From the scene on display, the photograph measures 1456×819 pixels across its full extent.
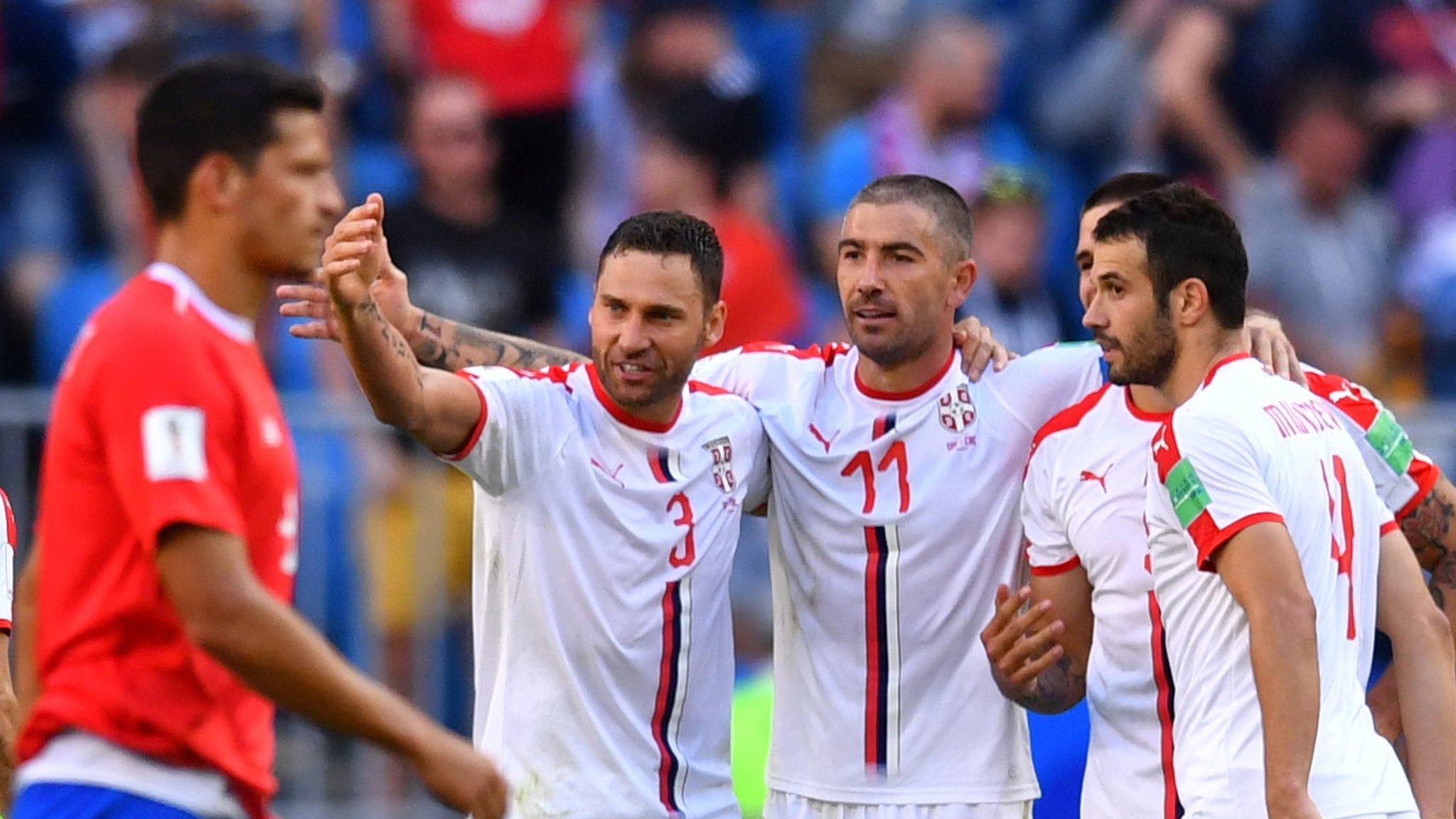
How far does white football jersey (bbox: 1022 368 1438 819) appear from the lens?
5.66m

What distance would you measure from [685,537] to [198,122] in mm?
2150

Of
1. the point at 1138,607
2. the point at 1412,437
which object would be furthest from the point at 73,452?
the point at 1412,437

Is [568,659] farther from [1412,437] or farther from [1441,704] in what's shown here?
[1412,437]

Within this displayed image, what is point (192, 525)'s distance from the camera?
392 centimetres

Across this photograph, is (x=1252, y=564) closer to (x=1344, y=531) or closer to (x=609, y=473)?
(x=1344, y=531)

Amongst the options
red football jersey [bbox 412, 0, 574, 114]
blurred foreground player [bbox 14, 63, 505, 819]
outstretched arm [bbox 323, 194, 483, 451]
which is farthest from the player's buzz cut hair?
red football jersey [bbox 412, 0, 574, 114]

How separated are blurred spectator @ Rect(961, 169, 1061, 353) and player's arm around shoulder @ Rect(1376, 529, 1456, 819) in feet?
16.0

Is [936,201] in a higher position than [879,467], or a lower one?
higher

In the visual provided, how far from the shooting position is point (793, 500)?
20.3 feet

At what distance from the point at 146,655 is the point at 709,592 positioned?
2.10 meters

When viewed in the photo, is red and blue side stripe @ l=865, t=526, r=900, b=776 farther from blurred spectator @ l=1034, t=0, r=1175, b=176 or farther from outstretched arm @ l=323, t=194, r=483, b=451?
blurred spectator @ l=1034, t=0, r=1175, b=176

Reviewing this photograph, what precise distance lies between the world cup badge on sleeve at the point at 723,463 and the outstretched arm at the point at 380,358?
2.55 ft

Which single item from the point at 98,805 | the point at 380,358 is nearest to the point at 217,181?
the point at 380,358

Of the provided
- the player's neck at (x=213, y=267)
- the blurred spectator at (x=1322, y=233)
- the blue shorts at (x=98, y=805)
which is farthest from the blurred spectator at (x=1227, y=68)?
the blue shorts at (x=98, y=805)
